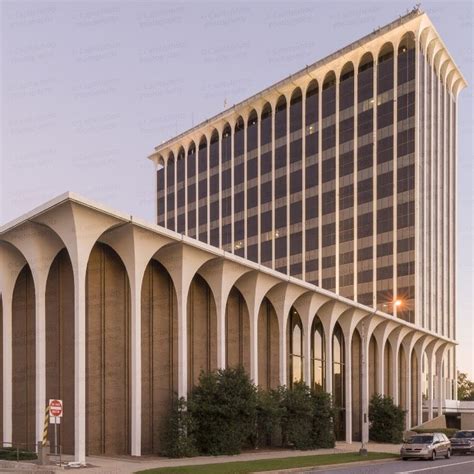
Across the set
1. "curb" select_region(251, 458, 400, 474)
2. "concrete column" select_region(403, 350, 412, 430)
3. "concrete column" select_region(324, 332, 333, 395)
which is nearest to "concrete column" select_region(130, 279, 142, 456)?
"curb" select_region(251, 458, 400, 474)

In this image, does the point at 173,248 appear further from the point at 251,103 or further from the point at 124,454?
the point at 251,103

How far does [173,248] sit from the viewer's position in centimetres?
3406

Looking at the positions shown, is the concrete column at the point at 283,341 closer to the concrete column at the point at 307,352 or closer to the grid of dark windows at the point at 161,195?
the concrete column at the point at 307,352

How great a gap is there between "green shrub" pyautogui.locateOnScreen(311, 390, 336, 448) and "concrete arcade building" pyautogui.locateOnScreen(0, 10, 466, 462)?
2.13 meters

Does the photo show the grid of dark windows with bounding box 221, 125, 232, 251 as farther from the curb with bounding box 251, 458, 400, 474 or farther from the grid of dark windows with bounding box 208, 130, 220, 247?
the curb with bounding box 251, 458, 400, 474

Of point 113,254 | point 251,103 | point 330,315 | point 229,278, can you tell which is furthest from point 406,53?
point 113,254

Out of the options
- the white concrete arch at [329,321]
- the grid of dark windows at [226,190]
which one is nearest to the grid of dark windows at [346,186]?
the grid of dark windows at [226,190]

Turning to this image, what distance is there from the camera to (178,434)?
1246 inches

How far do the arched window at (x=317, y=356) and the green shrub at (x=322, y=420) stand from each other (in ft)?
23.1

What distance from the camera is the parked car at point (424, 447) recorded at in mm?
34750

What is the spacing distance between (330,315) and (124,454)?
20.9 metres

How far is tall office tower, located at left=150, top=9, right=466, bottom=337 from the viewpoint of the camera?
83812 mm

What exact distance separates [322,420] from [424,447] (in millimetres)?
7299

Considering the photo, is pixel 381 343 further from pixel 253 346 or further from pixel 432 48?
pixel 432 48
